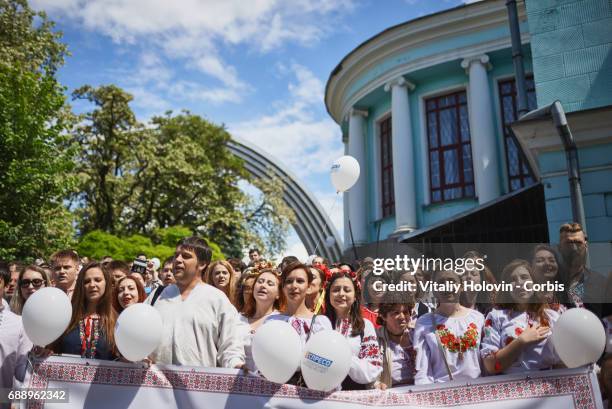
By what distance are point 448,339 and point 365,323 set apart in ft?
2.16

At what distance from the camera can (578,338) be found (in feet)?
11.0

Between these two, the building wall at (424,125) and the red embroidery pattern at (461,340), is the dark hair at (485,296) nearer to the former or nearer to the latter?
the red embroidery pattern at (461,340)

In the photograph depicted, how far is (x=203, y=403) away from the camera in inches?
146

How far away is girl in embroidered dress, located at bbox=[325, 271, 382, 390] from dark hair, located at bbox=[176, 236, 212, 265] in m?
1.08

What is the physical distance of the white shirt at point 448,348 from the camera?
3.75m

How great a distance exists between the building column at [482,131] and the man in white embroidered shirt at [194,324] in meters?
13.9

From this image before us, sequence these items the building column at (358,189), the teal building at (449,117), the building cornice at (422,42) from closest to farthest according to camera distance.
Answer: the teal building at (449,117) < the building cornice at (422,42) < the building column at (358,189)

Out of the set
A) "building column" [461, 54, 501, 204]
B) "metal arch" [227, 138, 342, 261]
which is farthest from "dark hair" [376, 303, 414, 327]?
"metal arch" [227, 138, 342, 261]

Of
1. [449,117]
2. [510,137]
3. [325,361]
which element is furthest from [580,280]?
[449,117]

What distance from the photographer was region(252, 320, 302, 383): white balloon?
344 cm

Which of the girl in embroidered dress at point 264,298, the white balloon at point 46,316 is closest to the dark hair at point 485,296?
the girl in embroidered dress at point 264,298

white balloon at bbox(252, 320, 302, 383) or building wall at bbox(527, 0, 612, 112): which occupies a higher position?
building wall at bbox(527, 0, 612, 112)

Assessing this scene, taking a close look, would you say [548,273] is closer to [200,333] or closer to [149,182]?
[200,333]

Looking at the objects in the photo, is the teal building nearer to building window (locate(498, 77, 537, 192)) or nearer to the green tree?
building window (locate(498, 77, 537, 192))
